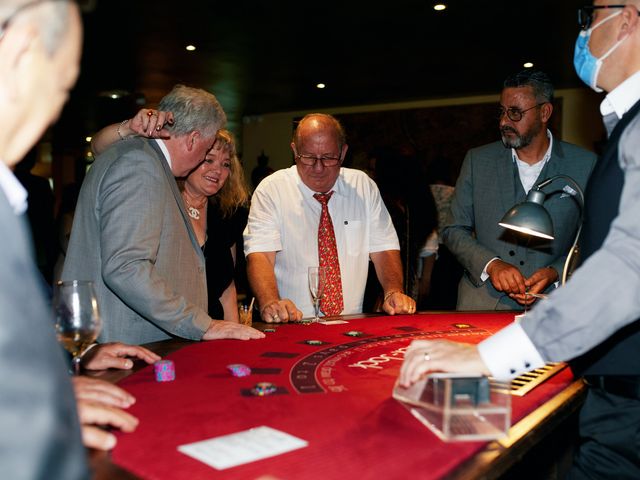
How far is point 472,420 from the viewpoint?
1.42 meters

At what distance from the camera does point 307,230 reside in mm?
3678

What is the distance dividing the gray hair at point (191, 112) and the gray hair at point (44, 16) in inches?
78.2

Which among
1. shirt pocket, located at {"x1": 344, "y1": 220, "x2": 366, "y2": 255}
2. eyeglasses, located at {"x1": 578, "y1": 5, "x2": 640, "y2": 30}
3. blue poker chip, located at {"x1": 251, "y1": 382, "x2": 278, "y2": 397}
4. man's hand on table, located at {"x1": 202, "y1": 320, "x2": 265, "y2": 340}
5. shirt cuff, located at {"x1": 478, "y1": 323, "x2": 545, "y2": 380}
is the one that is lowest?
man's hand on table, located at {"x1": 202, "y1": 320, "x2": 265, "y2": 340}

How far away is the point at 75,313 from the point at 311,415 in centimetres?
61

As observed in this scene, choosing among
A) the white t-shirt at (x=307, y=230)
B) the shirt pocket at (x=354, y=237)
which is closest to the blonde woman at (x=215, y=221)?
the white t-shirt at (x=307, y=230)

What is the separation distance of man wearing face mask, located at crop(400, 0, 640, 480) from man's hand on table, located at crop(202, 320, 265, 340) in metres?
0.99

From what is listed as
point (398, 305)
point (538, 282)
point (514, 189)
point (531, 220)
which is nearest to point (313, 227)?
point (398, 305)

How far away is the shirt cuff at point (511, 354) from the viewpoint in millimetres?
1476

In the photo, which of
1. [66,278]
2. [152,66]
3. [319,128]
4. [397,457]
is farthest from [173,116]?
[152,66]

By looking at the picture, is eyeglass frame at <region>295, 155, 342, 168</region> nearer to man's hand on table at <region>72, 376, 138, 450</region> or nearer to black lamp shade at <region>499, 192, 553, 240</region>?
black lamp shade at <region>499, 192, 553, 240</region>

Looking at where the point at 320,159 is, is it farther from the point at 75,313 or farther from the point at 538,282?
the point at 75,313

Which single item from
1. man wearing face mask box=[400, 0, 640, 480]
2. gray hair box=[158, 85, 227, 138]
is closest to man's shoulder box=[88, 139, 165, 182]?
gray hair box=[158, 85, 227, 138]

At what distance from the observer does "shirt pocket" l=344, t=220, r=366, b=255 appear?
147 inches

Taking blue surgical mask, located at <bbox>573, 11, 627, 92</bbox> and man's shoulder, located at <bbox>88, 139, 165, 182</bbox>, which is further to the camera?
man's shoulder, located at <bbox>88, 139, 165, 182</bbox>
